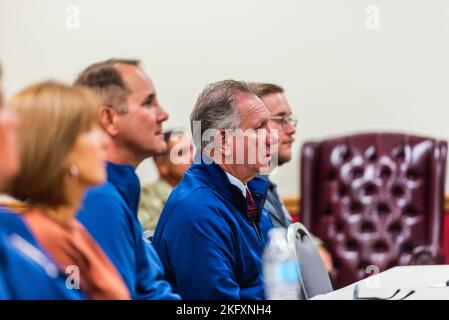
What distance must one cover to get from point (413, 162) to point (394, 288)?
1.79 meters

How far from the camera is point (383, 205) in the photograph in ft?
13.0

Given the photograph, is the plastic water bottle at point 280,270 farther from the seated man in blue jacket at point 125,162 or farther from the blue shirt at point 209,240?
the seated man in blue jacket at point 125,162

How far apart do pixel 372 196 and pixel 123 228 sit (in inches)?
93.8

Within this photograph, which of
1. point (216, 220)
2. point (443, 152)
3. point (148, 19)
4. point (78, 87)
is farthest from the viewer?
point (443, 152)

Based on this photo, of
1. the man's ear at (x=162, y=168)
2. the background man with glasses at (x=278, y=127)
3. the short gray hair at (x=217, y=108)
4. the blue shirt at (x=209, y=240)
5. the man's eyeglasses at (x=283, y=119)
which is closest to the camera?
the blue shirt at (x=209, y=240)

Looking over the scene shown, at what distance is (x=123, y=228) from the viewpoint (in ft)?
5.70

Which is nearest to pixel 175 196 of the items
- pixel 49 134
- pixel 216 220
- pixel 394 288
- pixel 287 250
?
pixel 216 220

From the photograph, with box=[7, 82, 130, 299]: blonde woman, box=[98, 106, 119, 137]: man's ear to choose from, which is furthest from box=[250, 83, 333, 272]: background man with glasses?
box=[7, 82, 130, 299]: blonde woman

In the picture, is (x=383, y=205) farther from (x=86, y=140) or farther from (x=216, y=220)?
(x=86, y=140)

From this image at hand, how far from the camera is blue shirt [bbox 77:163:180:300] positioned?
1.68m

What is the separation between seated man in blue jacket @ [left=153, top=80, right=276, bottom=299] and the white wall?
30 centimetres

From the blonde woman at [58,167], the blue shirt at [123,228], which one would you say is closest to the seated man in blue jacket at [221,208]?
the blue shirt at [123,228]

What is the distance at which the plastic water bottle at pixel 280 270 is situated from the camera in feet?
7.02

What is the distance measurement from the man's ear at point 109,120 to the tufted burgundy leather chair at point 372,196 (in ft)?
7.35
